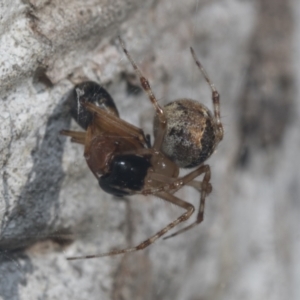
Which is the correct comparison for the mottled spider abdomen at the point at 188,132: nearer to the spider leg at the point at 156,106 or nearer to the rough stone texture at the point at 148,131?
the spider leg at the point at 156,106

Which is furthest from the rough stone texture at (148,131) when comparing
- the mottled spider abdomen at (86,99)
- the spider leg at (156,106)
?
the spider leg at (156,106)

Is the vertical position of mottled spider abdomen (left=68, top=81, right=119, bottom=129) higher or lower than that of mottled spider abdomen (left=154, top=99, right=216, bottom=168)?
higher

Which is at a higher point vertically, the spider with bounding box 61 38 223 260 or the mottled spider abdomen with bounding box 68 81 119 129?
the mottled spider abdomen with bounding box 68 81 119 129

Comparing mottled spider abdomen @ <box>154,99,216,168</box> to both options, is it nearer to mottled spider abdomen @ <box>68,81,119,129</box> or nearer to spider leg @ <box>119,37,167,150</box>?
spider leg @ <box>119,37,167,150</box>

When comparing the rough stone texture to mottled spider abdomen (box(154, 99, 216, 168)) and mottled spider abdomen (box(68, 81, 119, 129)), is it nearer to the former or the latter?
mottled spider abdomen (box(68, 81, 119, 129))

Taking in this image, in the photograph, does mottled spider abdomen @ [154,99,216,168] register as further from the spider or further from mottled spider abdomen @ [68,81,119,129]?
mottled spider abdomen @ [68,81,119,129]

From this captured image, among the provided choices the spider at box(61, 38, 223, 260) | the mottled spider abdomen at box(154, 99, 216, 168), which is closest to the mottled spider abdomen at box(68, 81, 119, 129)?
the spider at box(61, 38, 223, 260)

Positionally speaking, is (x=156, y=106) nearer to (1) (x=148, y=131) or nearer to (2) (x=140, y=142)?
(2) (x=140, y=142)

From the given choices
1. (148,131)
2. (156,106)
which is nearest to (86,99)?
(156,106)
